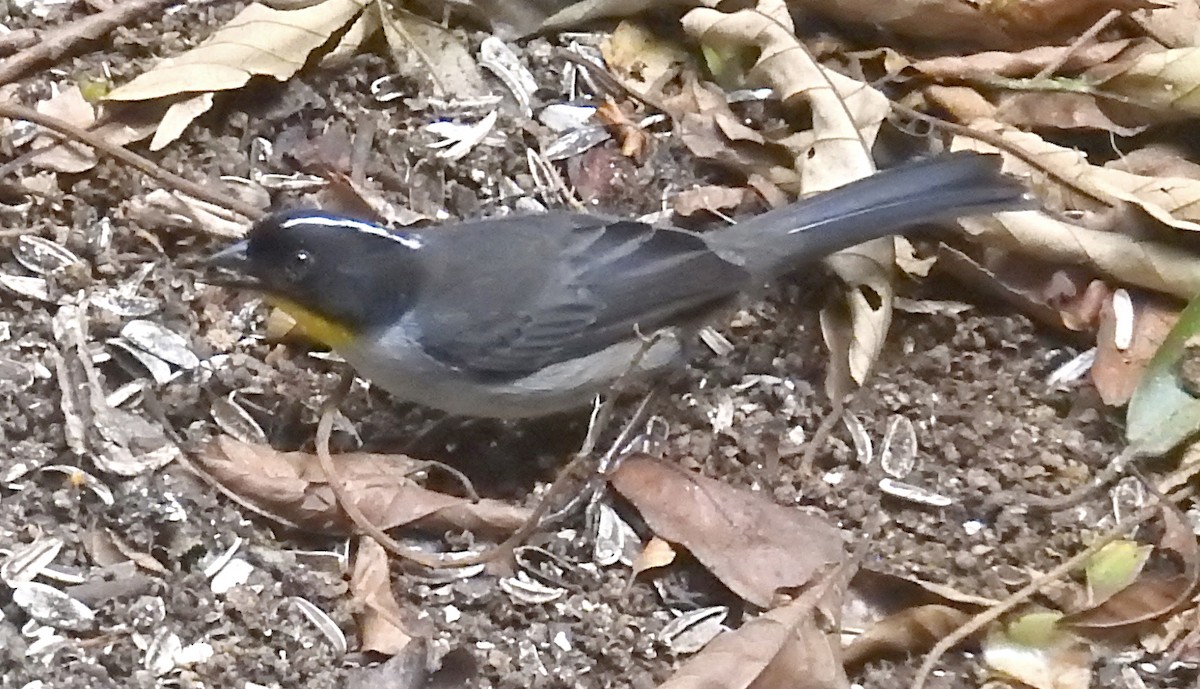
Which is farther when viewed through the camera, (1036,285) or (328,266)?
(1036,285)

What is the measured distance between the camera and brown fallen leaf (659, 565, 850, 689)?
2205 millimetres

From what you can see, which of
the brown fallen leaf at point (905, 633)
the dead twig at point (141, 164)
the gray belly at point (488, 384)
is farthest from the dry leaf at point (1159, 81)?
the dead twig at point (141, 164)

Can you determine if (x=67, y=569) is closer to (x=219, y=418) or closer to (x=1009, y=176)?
(x=219, y=418)

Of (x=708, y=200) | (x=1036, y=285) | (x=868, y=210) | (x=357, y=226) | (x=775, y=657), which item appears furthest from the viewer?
(x=708, y=200)

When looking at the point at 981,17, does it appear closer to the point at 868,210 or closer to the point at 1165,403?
the point at 868,210

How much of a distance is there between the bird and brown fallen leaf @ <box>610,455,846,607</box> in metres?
0.20

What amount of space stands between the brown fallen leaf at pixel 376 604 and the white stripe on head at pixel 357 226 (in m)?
0.51

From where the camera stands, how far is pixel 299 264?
2.41 meters

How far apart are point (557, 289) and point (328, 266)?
16.3 inches

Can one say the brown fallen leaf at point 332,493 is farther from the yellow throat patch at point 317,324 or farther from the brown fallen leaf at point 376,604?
the yellow throat patch at point 317,324

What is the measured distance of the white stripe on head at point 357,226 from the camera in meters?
2.39

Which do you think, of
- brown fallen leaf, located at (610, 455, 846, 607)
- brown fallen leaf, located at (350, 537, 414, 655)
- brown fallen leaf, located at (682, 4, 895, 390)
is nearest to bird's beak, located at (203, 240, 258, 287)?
brown fallen leaf, located at (350, 537, 414, 655)

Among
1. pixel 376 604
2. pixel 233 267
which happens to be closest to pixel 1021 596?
pixel 376 604

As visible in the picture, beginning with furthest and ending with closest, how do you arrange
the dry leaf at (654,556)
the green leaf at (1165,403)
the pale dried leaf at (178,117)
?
the pale dried leaf at (178,117) → the green leaf at (1165,403) → the dry leaf at (654,556)
